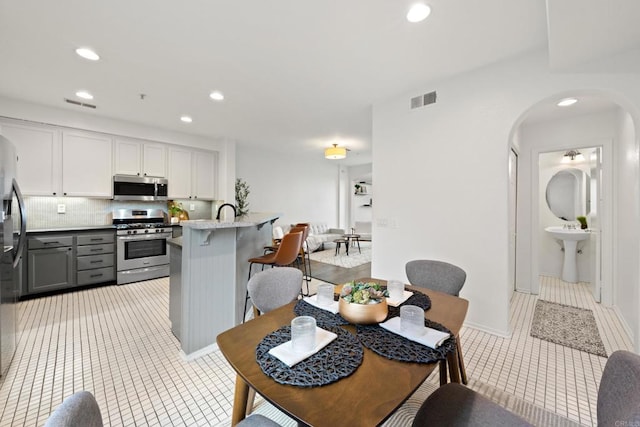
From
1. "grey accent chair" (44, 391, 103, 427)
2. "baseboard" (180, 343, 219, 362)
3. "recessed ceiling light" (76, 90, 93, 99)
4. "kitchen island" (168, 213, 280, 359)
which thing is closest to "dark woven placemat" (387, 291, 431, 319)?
"grey accent chair" (44, 391, 103, 427)

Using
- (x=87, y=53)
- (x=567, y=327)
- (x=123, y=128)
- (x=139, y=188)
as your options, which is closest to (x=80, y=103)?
(x=123, y=128)

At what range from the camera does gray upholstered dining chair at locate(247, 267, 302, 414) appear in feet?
5.66

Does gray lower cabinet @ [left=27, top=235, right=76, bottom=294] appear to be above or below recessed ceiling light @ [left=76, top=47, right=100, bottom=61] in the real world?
below

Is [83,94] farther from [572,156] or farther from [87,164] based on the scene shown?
[572,156]

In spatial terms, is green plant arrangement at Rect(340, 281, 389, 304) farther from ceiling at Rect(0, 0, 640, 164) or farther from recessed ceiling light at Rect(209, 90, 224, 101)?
recessed ceiling light at Rect(209, 90, 224, 101)

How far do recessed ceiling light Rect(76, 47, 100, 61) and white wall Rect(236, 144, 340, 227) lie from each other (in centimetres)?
359

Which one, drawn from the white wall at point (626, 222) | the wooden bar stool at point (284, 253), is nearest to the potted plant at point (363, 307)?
the wooden bar stool at point (284, 253)

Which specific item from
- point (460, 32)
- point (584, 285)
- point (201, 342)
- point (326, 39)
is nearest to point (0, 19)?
point (326, 39)

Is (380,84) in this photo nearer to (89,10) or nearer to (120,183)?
(89,10)

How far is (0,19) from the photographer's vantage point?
2000 millimetres

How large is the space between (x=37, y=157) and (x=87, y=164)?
1.73 ft

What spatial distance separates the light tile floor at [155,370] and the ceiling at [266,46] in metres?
2.47

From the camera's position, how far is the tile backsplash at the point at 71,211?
3.85 m

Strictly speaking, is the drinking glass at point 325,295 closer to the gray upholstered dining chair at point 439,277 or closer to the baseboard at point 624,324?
the gray upholstered dining chair at point 439,277
